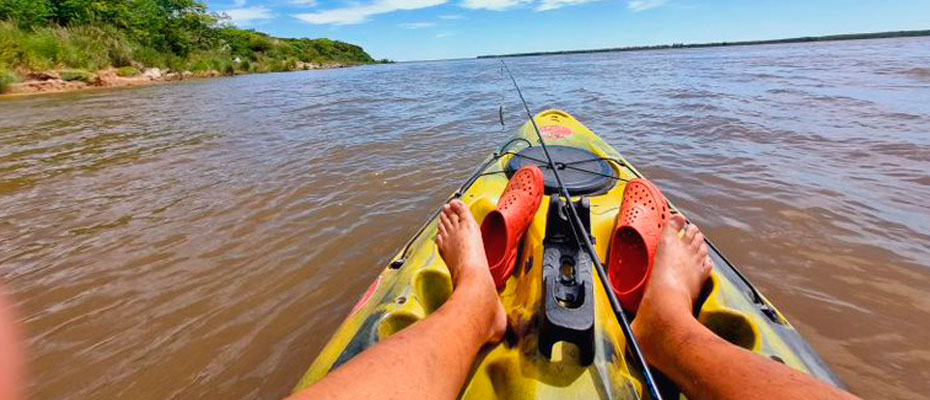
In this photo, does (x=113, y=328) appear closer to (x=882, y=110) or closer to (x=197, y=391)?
(x=197, y=391)

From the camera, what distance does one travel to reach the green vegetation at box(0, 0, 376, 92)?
18234mm

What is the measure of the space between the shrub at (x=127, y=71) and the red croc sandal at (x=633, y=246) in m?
28.4

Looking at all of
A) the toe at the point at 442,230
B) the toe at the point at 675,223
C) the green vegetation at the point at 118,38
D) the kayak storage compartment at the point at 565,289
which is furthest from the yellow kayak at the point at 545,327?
the green vegetation at the point at 118,38

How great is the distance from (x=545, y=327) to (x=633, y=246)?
3.99 feet

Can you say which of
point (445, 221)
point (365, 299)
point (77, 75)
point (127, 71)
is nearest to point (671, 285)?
point (445, 221)

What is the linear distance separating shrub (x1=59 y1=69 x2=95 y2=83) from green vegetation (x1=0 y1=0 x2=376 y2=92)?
0.69 meters

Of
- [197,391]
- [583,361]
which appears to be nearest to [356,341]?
[583,361]

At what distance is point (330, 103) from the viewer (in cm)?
1293

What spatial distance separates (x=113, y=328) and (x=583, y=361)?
304 cm

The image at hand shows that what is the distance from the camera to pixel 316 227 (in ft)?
13.0

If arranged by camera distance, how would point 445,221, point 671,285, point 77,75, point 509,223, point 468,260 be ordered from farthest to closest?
point 77,75
point 445,221
point 509,223
point 468,260
point 671,285

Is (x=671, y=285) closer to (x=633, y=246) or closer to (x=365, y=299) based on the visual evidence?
(x=633, y=246)

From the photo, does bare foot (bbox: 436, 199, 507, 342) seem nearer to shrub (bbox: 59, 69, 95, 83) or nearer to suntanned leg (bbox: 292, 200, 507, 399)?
suntanned leg (bbox: 292, 200, 507, 399)

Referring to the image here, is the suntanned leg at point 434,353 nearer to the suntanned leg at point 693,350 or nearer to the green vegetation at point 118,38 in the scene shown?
the suntanned leg at point 693,350
